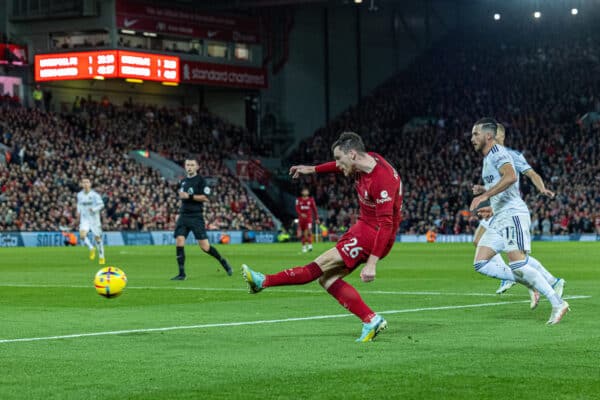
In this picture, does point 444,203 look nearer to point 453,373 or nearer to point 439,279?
point 439,279

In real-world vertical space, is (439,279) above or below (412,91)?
below

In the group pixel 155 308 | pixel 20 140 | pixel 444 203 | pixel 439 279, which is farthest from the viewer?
pixel 444 203

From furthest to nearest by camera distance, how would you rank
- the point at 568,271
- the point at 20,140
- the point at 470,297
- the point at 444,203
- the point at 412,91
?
the point at 412,91 < the point at 444,203 < the point at 20,140 < the point at 568,271 < the point at 470,297

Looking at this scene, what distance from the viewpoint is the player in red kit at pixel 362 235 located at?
1137cm

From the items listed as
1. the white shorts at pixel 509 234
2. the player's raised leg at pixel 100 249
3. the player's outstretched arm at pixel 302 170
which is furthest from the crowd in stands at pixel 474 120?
the player's outstretched arm at pixel 302 170

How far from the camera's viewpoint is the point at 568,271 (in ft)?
86.8

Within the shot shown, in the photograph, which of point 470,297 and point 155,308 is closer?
point 155,308

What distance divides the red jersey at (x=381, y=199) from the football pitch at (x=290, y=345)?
1101mm

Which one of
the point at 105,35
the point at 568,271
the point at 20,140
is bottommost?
the point at 568,271

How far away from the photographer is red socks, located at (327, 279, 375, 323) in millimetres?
11822

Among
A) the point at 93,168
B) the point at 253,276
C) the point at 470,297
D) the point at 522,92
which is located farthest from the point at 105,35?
the point at 253,276

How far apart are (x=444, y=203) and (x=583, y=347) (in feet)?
169

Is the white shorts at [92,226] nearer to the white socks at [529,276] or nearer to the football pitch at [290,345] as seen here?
the football pitch at [290,345]

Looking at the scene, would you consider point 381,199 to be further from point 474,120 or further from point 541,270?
point 474,120
